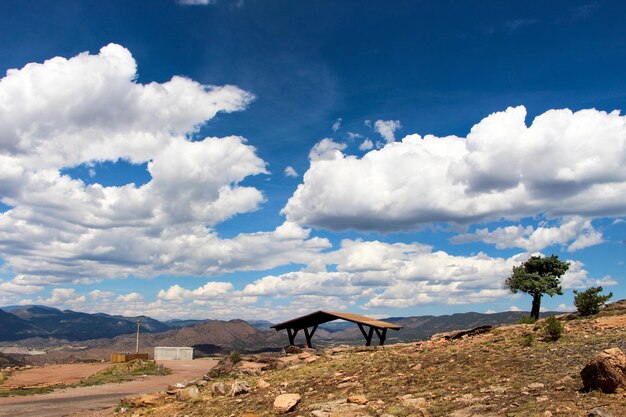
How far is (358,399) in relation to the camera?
14031 millimetres

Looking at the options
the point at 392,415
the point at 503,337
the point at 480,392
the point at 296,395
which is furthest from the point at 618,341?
the point at 296,395

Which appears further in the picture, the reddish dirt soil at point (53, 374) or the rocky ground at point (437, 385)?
the reddish dirt soil at point (53, 374)

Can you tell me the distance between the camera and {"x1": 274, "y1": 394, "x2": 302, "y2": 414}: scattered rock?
48.4 ft

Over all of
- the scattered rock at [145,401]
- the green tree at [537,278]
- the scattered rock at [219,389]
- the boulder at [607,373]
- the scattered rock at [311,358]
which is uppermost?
the green tree at [537,278]

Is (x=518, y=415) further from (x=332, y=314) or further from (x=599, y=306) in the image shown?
(x=599, y=306)

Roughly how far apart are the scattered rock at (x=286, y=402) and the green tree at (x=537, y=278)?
3805 cm

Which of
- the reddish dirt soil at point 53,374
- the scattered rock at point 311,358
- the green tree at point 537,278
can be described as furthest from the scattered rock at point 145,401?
the green tree at point 537,278

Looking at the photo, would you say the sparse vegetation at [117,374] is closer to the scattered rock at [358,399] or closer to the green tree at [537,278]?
the scattered rock at [358,399]

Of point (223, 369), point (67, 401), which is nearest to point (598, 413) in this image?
point (223, 369)

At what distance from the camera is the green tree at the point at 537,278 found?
153ft

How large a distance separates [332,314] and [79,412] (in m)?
15.7

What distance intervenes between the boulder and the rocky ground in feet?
0.90

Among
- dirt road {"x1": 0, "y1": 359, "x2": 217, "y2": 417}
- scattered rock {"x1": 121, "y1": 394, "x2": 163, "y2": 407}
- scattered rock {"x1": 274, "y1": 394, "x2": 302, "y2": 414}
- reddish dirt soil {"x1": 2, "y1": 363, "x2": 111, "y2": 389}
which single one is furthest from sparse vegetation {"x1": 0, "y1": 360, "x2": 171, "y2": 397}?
scattered rock {"x1": 274, "y1": 394, "x2": 302, "y2": 414}

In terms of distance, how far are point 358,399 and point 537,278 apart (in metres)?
39.5
